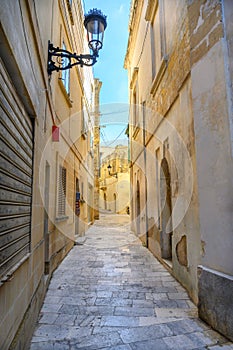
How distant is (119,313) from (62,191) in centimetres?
359

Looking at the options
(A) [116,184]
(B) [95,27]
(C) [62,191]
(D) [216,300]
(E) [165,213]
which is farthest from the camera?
(A) [116,184]

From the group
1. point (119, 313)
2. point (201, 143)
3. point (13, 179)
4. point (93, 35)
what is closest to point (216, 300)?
point (119, 313)

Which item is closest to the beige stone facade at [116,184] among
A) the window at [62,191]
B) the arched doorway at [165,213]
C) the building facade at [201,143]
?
the window at [62,191]

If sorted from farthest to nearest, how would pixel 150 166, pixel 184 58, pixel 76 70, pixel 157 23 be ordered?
1. pixel 76 70
2. pixel 150 166
3. pixel 157 23
4. pixel 184 58

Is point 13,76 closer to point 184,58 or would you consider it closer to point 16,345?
point 16,345

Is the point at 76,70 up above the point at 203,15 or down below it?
above

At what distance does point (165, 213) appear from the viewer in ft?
17.4

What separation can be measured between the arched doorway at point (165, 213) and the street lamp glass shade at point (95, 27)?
8.55 feet

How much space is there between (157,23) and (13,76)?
5.21m

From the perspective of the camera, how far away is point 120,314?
2.89 metres

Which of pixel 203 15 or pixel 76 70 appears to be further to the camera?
pixel 76 70

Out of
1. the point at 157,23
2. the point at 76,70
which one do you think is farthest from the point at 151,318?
the point at 76,70

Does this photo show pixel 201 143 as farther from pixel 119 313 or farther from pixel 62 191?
pixel 62 191

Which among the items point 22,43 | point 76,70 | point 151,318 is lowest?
point 151,318
